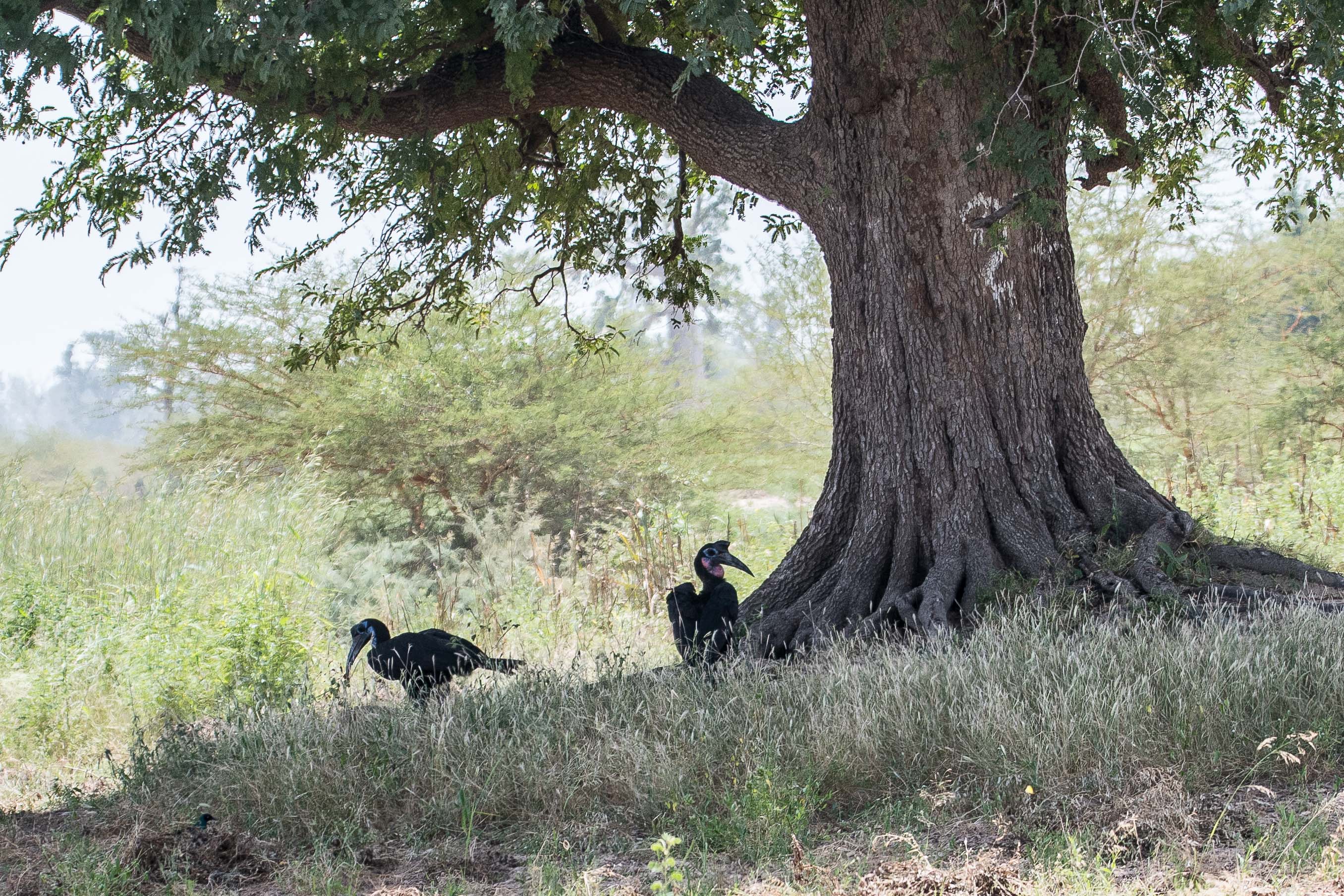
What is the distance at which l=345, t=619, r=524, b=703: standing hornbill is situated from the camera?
17.4 feet

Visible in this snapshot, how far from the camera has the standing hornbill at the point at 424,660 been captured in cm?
531

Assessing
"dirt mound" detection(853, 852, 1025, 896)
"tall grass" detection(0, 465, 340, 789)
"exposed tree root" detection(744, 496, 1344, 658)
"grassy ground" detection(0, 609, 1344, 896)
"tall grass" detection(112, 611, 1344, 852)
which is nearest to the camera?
"dirt mound" detection(853, 852, 1025, 896)

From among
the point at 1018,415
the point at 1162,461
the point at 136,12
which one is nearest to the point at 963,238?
the point at 1018,415

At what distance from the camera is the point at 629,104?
7551mm

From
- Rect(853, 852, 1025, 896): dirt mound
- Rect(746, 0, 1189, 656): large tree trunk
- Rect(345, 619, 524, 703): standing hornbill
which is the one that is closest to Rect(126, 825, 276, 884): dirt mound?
Rect(345, 619, 524, 703): standing hornbill

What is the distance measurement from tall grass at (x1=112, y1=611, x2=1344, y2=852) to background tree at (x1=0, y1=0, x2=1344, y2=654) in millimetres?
1268

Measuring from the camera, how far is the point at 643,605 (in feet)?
32.0

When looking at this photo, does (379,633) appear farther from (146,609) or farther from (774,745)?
(146,609)

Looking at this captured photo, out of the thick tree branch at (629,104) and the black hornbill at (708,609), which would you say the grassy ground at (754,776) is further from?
the thick tree branch at (629,104)

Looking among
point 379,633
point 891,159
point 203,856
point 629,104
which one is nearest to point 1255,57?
point 891,159

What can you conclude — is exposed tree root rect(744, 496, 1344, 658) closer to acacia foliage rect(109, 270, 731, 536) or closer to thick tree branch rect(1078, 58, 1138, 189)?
thick tree branch rect(1078, 58, 1138, 189)

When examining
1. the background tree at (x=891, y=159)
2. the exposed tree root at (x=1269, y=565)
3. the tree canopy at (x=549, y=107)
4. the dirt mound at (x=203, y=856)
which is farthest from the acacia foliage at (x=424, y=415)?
the dirt mound at (x=203, y=856)

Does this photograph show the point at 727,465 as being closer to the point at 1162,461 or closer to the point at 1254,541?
the point at 1162,461

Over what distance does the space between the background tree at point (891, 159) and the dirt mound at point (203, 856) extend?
10.1 ft
